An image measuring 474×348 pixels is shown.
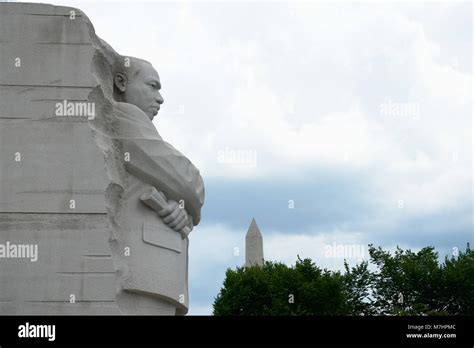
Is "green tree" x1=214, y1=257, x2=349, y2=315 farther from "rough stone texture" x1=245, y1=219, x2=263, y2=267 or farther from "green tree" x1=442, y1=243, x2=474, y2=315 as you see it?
"rough stone texture" x1=245, y1=219, x2=263, y2=267

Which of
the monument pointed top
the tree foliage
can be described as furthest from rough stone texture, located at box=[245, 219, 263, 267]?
the tree foliage

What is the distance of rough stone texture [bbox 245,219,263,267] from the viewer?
46.3m

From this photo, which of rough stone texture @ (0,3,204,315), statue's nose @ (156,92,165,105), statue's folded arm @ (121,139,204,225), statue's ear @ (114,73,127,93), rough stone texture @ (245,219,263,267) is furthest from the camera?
rough stone texture @ (245,219,263,267)

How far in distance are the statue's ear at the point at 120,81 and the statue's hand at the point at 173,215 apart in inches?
77.3

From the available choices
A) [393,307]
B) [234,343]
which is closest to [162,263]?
[234,343]

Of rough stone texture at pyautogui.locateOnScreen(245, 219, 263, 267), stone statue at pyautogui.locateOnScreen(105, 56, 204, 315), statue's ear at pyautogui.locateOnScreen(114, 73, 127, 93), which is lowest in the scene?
stone statue at pyautogui.locateOnScreen(105, 56, 204, 315)

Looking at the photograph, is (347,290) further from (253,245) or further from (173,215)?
(173,215)

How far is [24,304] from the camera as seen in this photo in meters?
10.5

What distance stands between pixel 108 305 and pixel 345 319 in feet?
9.58

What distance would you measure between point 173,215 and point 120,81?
2286 mm

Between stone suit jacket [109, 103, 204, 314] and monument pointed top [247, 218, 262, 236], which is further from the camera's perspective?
monument pointed top [247, 218, 262, 236]

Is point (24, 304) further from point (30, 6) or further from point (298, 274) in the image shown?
point (298, 274)

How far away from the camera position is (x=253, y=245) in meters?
46.4

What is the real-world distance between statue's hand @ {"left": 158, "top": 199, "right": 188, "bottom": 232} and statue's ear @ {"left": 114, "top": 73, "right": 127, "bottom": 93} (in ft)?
6.44
